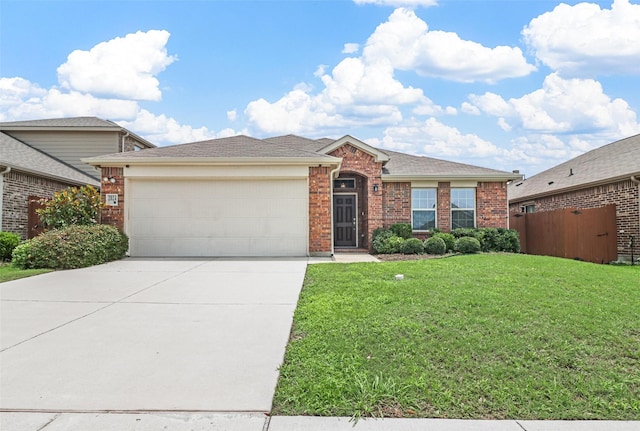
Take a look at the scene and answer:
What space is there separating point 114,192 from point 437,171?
37.4 feet

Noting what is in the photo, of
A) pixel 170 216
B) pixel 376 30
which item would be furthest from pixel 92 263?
pixel 376 30

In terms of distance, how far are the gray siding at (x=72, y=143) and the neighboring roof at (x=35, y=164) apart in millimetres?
551

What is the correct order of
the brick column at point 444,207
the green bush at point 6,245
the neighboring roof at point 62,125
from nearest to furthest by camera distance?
the green bush at point 6,245
the brick column at point 444,207
the neighboring roof at point 62,125

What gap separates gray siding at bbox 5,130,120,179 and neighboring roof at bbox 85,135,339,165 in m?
Answer: 7.71

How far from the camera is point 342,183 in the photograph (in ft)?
51.4

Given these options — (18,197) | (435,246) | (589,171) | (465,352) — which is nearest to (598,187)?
(589,171)

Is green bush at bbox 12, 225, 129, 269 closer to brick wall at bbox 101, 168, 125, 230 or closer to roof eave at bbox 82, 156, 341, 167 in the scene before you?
brick wall at bbox 101, 168, 125, 230

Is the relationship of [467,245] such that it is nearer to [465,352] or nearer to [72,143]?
[465,352]

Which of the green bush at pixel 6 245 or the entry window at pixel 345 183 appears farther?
the entry window at pixel 345 183

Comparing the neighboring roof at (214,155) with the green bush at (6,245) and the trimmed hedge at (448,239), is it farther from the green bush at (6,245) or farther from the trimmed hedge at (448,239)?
the trimmed hedge at (448,239)

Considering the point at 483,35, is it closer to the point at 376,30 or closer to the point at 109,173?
the point at 376,30

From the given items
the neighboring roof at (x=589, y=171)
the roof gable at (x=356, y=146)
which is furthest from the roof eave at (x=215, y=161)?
the neighboring roof at (x=589, y=171)

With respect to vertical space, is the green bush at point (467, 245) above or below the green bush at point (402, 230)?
below

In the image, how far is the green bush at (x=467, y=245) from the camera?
530 inches
